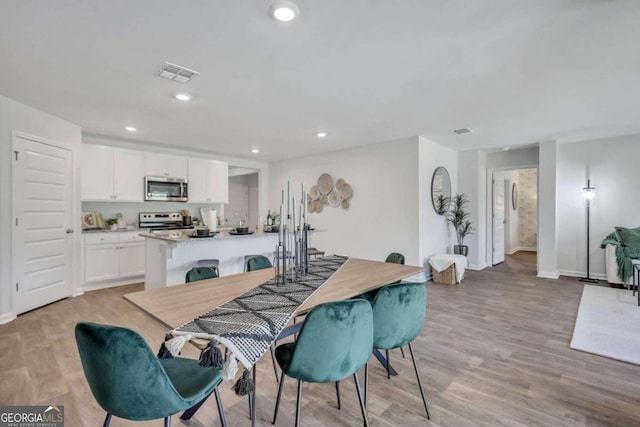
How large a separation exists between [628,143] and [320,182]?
533 cm

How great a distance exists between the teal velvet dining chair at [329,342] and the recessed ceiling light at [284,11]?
1.69 metres

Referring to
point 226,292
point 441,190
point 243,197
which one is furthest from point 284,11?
point 243,197

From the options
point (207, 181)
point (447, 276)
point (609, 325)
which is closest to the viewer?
point (609, 325)

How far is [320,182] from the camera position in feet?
21.3

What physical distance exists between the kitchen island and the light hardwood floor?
1.90 ft

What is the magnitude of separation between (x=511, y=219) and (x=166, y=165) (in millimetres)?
8669

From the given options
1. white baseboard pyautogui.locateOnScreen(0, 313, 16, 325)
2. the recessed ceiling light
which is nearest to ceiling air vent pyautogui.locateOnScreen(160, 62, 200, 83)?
the recessed ceiling light

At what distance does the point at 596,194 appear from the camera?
550 centimetres

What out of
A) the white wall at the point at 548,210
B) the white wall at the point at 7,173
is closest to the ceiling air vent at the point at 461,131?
the white wall at the point at 548,210

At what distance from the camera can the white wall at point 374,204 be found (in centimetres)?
514

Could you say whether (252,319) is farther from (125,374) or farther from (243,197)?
(243,197)

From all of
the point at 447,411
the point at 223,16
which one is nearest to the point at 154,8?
the point at 223,16

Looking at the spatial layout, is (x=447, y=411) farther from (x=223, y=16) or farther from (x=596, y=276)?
(x=596, y=276)

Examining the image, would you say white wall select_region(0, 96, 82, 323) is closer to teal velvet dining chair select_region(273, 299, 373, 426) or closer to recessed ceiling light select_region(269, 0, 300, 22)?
recessed ceiling light select_region(269, 0, 300, 22)
